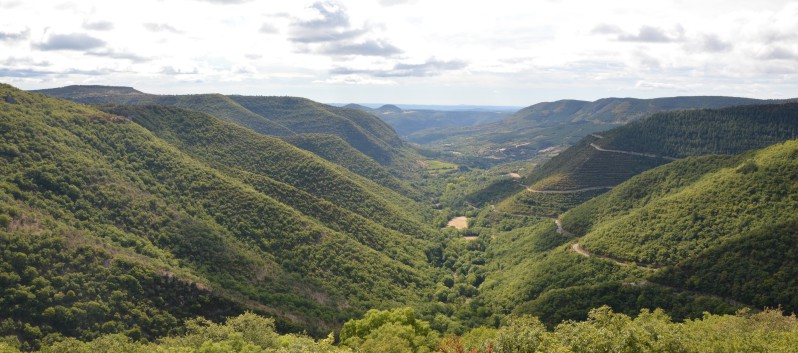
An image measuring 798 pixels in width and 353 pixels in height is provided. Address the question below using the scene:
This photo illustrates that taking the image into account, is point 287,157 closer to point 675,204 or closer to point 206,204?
point 206,204

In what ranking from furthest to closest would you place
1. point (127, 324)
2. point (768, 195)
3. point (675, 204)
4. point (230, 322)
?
1. point (675, 204)
2. point (768, 195)
3. point (127, 324)
4. point (230, 322)

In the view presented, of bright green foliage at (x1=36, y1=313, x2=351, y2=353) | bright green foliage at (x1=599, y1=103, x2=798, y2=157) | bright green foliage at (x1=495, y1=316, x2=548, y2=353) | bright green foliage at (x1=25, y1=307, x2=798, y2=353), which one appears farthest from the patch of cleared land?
bright green foliage at (x1=495, y1=316, x2=548, y2=353)

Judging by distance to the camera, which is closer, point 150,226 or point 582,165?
point 150,226

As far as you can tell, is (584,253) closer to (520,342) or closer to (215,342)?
(520,342)

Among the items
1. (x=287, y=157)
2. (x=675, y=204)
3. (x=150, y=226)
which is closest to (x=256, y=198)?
(x=150, y=226)

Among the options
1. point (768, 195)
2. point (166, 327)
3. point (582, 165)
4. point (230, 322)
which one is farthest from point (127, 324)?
point (582, 165)

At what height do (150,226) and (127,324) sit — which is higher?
(150,226)

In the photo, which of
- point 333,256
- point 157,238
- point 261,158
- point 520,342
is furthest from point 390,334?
point 261,158

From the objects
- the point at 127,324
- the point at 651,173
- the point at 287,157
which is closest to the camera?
the point at 127,324

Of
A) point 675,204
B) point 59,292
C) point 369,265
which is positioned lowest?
point 369,265
